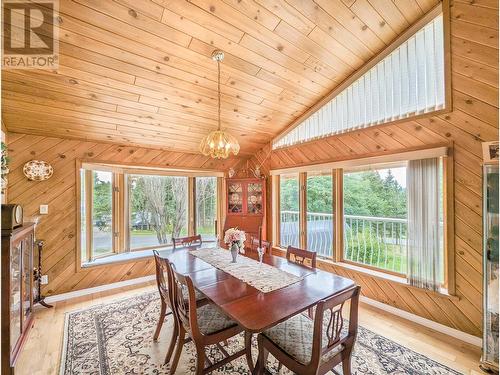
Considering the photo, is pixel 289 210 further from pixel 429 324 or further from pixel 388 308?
pixel 429 324

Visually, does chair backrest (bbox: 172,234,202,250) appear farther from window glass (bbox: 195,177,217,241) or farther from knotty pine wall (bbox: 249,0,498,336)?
knotty pine wall (bbox: 249,0,498,336)

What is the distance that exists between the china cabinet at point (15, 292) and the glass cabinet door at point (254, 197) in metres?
3.12

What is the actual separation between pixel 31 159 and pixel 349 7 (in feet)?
13.7

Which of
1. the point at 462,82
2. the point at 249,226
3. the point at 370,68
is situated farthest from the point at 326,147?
the point at 249,226

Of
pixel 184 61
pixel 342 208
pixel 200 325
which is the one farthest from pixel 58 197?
pixel 342 208

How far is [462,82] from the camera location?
2.45m

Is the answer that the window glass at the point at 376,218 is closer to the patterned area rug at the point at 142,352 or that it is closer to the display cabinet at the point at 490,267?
the display cabinet at the point at 490,267

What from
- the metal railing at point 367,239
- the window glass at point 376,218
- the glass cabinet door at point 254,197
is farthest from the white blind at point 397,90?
the glass cabinet door at point 254,197

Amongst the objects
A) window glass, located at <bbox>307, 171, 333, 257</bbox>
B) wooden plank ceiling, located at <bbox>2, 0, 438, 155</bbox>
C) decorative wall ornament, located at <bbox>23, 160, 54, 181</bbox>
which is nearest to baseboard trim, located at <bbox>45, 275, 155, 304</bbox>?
decorative wall ornament, located at <bbox>23, 160, 54, 181</bbox>

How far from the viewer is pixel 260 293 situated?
185 cm

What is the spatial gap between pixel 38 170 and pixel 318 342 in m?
3.82

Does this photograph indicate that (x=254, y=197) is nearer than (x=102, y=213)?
No

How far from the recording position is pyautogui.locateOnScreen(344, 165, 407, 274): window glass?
3.22m

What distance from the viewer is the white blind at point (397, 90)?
8.74 ft
